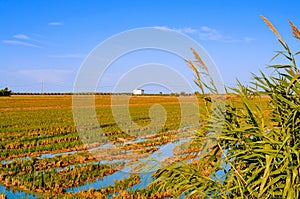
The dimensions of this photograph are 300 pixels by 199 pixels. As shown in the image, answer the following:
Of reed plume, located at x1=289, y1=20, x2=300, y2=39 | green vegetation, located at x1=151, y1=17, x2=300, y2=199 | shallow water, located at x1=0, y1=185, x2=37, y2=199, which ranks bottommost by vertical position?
shallow water, located at x1=0, y1=185, x2=37, y2=199

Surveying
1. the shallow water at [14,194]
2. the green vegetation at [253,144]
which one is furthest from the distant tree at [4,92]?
the green vegetation at [253,144]

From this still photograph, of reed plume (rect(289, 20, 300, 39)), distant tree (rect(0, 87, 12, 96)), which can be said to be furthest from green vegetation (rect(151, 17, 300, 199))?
distant tree (rect(0, 87, 12, 96))

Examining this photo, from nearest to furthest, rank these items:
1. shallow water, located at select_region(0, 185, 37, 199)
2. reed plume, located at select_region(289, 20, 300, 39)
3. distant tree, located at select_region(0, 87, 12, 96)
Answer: reed plume, located at select_region(289, 20, 300, 39), shallow water, located at select_region(0, 185, 37, 199), distant tree, located at select_region(0, 87, 12, 96)

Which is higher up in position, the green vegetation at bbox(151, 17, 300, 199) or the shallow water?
the green vegetation at bbox(151, 17, 300, 199)

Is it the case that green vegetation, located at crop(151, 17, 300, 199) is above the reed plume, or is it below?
below

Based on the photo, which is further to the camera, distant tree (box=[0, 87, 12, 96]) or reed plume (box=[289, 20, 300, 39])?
distant tree (box=[0, 87, 12, 96])

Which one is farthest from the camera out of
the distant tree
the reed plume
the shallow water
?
the distant tree

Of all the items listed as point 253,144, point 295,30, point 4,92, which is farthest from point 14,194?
point 4,92

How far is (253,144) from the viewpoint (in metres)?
2.94

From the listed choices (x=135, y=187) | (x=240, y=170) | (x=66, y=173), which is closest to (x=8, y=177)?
(x=66, y=173)

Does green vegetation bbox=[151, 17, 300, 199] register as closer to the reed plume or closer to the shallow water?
the reed plume

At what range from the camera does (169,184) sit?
3201mm

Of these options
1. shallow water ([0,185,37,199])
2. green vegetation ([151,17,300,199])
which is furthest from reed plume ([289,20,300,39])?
shallow water ([0,185,37,199])

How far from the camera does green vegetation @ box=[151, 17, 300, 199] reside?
266 cm
